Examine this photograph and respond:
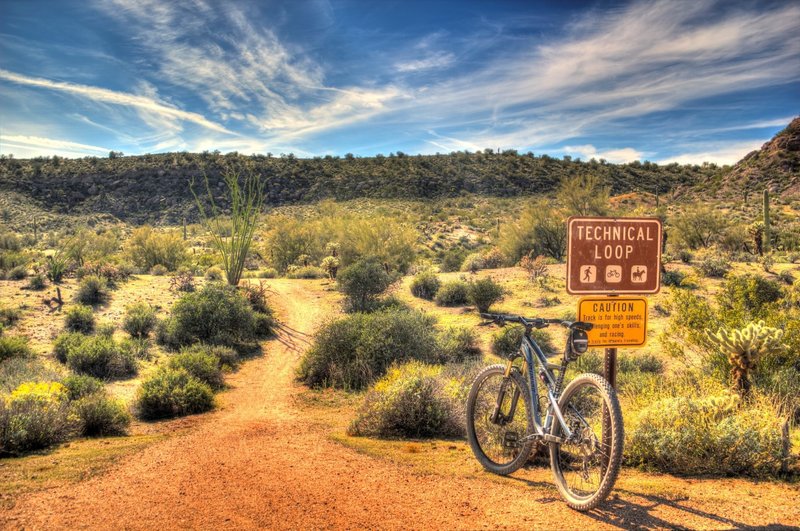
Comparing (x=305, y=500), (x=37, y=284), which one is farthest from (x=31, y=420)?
(x=37, y=284)

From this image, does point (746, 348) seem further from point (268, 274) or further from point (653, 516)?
point (268, 274)

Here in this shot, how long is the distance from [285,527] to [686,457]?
157 inches

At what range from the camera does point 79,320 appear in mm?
16203

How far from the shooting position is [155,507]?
4660mm

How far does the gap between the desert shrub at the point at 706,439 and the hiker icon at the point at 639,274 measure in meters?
1.67

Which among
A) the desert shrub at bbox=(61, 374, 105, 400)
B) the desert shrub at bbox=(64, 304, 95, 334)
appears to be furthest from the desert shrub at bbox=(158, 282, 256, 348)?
the desert shrub at bbox=(61, 374, 105, 400)

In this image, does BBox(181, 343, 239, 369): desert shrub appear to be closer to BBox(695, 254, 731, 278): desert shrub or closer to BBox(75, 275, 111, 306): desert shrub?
BBox(75, 275, 111, 306): desert shrub

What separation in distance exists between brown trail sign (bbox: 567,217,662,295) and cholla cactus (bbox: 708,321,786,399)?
3.05m

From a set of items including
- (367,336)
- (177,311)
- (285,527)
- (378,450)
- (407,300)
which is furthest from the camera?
(407,300)

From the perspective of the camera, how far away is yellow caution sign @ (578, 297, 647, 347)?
4906 millimetres

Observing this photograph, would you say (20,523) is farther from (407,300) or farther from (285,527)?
(407,300)

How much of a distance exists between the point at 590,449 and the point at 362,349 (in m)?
8.89

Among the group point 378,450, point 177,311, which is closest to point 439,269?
point 177,311

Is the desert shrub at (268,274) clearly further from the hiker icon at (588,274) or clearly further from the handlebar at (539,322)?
the hiker icon at (588,274)
